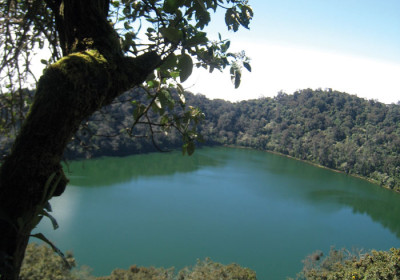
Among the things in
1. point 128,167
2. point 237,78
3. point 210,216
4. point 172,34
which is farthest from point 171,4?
point 128,167

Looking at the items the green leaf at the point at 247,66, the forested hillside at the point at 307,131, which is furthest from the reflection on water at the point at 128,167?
the green leaf at the point at 247,66

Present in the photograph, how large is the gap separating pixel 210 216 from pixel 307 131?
24930 millimetres

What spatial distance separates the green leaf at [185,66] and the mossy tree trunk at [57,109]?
0.29 feet

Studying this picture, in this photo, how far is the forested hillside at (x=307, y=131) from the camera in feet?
79.4

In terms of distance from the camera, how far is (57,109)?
1.34 feet

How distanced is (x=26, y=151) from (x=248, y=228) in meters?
13.2

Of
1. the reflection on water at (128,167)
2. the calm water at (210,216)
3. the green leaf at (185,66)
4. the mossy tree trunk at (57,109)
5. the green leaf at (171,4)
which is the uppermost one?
the green leaf at (171,4)

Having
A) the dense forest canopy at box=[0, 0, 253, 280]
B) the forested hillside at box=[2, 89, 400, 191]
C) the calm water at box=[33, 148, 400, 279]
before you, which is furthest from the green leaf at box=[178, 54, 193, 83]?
the forested hillside at box=[2, 89, 400, 191]

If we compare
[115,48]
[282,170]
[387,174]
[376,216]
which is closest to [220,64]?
[115,48]

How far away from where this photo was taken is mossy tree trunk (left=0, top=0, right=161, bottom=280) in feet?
1.19

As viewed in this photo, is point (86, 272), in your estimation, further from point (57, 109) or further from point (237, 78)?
point (57, 109)

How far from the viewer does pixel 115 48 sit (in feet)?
1.81

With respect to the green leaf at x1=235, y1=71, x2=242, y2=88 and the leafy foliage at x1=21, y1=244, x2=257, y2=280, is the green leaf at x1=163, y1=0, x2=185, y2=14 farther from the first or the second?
the leafy foliage at x1=21, y1=244, x2=257, y2=280

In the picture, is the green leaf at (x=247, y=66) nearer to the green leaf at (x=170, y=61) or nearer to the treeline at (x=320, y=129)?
the green leaf at (x=170, y=61)
